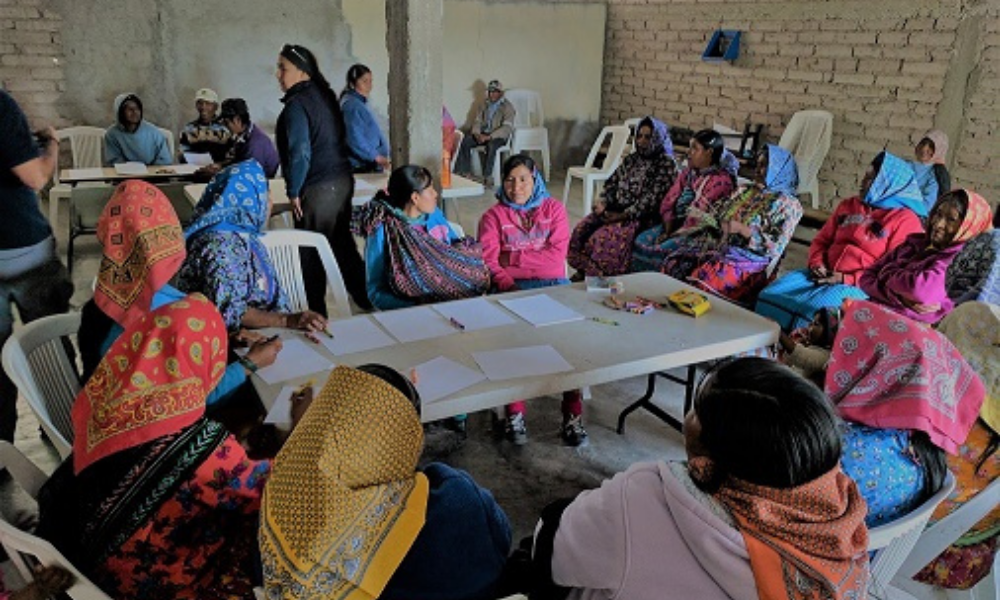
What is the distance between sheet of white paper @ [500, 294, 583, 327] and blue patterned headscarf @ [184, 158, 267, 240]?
40.8 inches

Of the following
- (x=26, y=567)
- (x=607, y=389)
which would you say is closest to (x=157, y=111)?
(x=607, y=389)

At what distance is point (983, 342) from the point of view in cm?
211

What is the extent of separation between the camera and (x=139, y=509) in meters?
1.41

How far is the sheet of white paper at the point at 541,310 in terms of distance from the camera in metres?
2.70

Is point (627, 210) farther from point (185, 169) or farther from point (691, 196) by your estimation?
point (185, 169)

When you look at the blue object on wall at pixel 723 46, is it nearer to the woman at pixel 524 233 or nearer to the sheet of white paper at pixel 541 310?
the woman at pixel 524 233

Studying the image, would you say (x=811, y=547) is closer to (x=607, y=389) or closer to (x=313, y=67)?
(x=607, y=389)

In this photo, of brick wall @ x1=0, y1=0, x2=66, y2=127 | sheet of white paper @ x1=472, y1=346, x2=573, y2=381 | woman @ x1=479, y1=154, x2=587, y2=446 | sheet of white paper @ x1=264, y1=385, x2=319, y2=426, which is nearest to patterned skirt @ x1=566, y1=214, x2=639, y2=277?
woman @ x1=479, y1=154, x2=587, y2=446

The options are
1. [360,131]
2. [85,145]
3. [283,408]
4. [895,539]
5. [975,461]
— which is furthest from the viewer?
[85,145]

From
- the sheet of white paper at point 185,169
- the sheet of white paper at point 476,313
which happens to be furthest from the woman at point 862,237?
the sheet of white paper at point 185,169

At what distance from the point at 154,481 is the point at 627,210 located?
3.78 metres

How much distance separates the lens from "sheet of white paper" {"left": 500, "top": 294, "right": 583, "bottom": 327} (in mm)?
2701

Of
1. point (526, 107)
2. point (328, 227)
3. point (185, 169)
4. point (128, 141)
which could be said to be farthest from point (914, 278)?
point (526, 107)

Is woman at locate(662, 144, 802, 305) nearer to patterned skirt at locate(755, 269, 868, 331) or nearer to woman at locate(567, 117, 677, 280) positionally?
patterned skirt at locate(755, 269, 868, 331)
